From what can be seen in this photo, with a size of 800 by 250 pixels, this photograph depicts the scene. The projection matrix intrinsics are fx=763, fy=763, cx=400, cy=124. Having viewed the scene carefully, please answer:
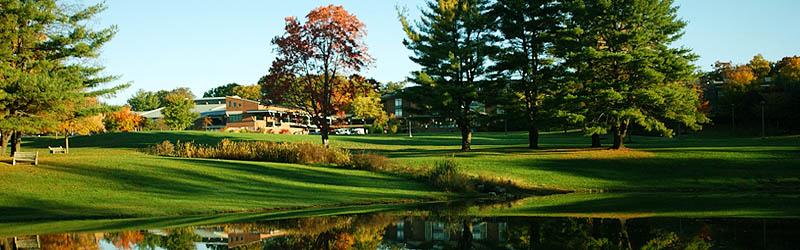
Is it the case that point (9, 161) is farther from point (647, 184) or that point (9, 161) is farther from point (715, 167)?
point (715, 167)

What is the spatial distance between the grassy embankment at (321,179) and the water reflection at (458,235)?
4.56m

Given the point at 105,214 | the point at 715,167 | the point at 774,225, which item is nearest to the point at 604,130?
the point at 715,167

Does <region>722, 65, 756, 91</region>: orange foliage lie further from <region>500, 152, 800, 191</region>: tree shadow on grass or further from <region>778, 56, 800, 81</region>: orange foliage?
<region>500, 152, 800, 191</region>: tree shadow on grass

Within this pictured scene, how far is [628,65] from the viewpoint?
44250 millimetres

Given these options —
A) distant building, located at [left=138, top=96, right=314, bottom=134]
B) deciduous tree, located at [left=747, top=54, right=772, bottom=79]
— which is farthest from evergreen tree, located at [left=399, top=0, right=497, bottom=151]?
deciduous tree, located at [left=747, top=54, right=772, bottom=79]

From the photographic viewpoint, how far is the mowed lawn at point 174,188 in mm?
25297

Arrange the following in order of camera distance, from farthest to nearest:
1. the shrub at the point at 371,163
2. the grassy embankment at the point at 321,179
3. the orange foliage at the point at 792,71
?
the orange foliage at the point at 792,71 < the shrub at the point at 371,163 < the grassy embankment at the point at 321,179

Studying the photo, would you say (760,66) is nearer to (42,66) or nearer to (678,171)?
(678,171)

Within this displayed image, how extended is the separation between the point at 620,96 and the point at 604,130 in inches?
87.2

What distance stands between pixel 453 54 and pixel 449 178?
1550cm

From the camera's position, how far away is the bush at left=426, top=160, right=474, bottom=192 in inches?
1300

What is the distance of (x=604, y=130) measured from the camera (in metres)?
43.5

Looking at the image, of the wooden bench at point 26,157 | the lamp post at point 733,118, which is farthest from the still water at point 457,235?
the lamp post at point 733,118

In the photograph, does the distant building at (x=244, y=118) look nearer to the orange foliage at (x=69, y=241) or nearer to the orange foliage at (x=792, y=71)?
the orange foliage at (x=792, y=71)
